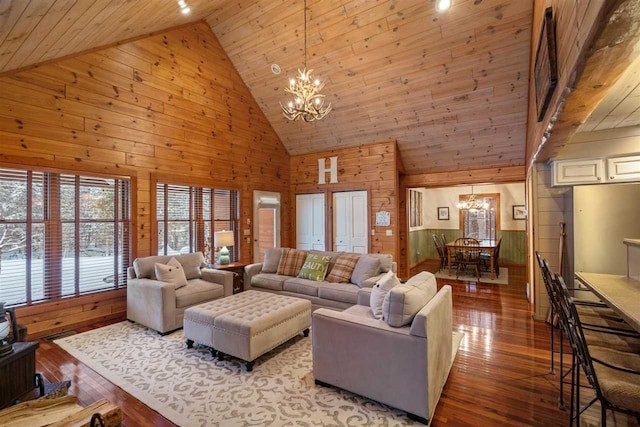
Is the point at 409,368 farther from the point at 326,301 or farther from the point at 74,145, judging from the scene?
the point at 74,145

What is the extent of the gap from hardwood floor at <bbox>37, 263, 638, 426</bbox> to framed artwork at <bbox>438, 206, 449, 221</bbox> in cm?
585

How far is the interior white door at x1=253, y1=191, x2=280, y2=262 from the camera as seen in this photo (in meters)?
6.57

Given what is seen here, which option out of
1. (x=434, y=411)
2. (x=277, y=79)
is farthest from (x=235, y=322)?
(x=277, y=79)

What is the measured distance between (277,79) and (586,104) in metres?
5.05

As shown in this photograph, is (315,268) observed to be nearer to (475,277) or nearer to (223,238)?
(223,238)

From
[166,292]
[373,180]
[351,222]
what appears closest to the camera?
[166,292]

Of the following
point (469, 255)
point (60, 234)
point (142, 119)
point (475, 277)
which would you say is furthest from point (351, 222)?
point (60, 234)

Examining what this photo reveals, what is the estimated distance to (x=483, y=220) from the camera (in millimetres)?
9133

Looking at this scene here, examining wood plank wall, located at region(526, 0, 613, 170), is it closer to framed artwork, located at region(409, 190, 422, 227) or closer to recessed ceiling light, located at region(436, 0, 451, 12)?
recessed ceiling light, located at region(436, 0, 451, 12)

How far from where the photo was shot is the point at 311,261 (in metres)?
4.54

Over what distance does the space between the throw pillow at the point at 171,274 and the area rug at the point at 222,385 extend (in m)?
0.74

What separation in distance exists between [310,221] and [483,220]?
18.7 ft

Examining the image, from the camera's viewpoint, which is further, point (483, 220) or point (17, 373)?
point (483, 220)

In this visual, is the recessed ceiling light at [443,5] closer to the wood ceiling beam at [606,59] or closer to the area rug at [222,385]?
the wood ceiling beam at [606,59]
